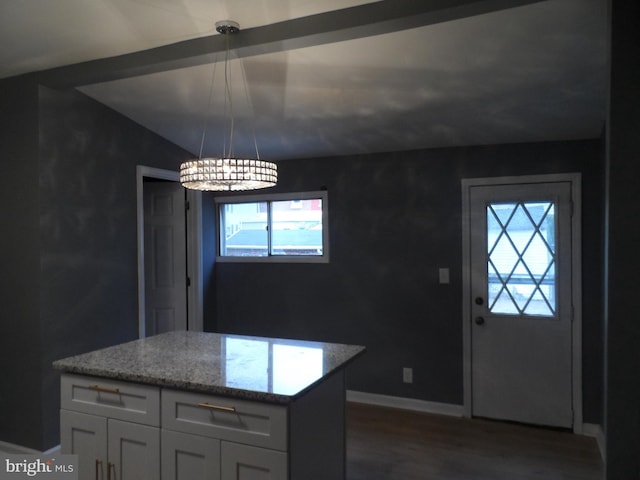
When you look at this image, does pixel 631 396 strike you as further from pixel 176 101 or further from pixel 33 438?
pixel 33 438

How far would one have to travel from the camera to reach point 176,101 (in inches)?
137

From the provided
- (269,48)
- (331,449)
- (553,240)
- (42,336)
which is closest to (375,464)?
(331,449)

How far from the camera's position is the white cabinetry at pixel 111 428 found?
2086 mm

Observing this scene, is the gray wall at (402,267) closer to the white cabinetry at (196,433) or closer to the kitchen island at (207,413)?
the kitchen island at (207,413)

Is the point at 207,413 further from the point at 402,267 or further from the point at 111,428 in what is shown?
the point at 402,267

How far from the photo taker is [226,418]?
6.31ft

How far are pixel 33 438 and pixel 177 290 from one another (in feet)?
5.68

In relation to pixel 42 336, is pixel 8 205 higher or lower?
higher

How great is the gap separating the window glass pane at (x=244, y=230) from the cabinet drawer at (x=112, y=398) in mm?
2593

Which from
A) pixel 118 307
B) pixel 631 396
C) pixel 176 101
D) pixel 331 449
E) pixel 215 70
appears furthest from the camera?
pixel 118 307

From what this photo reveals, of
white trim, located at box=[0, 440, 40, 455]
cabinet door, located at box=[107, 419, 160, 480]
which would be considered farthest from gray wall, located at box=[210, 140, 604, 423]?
cabinet door, located at box=[107, 419, 160, 480]

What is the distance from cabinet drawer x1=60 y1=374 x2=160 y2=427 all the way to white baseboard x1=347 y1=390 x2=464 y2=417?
255 centimetres

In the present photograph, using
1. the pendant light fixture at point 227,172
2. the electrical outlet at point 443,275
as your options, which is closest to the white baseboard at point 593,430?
the electrical outlet at point 443,275

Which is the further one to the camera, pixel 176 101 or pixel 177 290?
pixel 177 290
